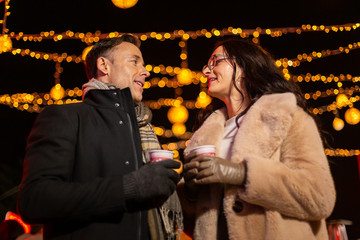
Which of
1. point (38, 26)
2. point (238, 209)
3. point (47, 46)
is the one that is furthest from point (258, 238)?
point (47, 46)

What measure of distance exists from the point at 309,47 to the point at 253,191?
32.1ft

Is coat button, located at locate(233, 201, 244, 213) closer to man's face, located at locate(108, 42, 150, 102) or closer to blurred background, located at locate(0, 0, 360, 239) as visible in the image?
man's face, located at locate(108, 42, 150, 102)

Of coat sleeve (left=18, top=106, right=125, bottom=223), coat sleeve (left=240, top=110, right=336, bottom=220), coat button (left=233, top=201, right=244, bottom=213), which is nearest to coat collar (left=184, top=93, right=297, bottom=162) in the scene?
coat sleeve (left=240, top=110, right=336, bottom=220)

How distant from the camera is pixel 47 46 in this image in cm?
1151

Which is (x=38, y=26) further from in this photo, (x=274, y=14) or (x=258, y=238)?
(x=258, y=238)

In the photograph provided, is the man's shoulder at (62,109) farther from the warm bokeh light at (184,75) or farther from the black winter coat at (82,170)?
the warm bokeh light at (184,75)

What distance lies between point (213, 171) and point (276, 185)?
0.41 metres

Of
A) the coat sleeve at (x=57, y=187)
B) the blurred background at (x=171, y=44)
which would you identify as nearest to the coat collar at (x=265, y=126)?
the coat sleeve at (x=57, y=187)

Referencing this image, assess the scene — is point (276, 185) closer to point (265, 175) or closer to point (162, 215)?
point (265, 175)

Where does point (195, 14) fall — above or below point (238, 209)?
above

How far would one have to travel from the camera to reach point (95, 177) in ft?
7.36

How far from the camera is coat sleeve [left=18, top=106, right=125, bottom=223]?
6.51 ft

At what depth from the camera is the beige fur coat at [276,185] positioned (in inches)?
97.0

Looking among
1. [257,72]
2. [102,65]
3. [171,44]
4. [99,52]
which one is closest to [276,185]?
[257,72]
